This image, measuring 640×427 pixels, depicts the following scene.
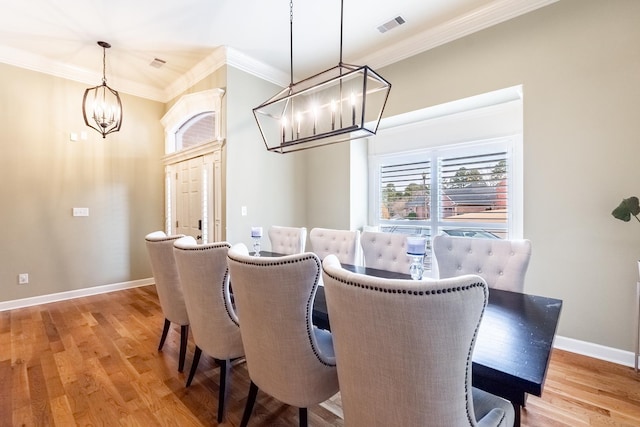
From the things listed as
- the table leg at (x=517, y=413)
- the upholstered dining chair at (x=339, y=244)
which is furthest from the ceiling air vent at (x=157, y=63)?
the table leg at (x=517, y=413)

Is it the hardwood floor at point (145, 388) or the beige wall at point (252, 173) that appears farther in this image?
the beige wall at point (252, 173)

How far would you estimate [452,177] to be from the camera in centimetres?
341

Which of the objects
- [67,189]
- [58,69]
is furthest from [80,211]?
[58,69]

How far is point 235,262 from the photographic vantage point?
4.21 ft

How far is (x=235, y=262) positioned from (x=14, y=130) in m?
4.22

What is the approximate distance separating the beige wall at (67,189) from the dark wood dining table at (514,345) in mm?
4084

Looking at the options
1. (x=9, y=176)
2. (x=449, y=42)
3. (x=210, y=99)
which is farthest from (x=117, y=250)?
(x=449, y=42)

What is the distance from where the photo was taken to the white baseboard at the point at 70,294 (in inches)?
140

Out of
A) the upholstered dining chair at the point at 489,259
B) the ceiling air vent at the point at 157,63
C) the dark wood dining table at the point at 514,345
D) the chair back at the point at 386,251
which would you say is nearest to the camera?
the dark wood dining table at the point at 514,345

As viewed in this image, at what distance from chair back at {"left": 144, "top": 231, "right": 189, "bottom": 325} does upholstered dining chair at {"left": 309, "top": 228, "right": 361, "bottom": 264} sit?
122 centimetres

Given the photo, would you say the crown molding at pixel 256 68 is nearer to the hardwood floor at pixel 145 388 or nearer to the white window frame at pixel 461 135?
the white window frame at pixel 461 135

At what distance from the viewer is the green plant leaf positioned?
6.55ft

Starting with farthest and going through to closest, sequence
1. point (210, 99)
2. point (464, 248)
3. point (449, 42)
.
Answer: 1. point (210, 99)
2. point (449, 42)
3. point (464, 248)

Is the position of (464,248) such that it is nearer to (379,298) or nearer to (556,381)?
(556,381)
